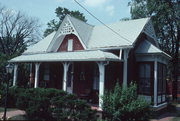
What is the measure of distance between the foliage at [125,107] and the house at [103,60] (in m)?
1.73

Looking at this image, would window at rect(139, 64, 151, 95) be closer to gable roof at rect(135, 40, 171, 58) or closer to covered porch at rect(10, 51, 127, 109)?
gable roof at rect(135, 40, 171, 58)

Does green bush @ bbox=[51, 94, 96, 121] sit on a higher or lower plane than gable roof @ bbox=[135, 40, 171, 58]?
lower

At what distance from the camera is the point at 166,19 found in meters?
24.4

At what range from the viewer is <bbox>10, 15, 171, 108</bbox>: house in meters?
13.3

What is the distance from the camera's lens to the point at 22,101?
10477 mm

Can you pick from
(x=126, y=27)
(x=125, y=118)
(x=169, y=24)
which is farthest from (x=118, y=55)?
(x=169, y=24)

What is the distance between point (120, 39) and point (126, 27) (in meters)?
2.58

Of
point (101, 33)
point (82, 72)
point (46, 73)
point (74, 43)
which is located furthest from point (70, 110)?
point (46, 73)

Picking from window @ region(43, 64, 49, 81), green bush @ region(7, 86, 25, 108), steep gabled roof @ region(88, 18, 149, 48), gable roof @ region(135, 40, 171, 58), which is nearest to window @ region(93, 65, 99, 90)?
steep gabled roof @ region(88, 18, 149, 48)

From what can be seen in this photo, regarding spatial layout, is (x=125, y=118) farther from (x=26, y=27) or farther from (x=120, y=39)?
(x=26, y=27)

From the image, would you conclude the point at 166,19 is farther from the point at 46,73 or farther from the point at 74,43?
the point at 46,73

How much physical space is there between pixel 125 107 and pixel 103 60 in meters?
3.29

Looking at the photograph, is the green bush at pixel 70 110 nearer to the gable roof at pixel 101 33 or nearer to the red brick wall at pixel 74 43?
the gable roof at pixel 101 33

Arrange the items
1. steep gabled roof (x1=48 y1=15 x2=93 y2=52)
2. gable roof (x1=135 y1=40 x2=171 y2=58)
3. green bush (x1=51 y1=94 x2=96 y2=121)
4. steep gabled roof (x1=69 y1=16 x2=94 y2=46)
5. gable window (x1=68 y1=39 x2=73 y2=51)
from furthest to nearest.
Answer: gable window (x1=68 y1=39 x2=73 y2=51) < steep gabled roof (x1=69 y1=16 x2=94 y2=46) < steep gabled roof (x1=48 y1=15 x2=93 y2=52) < gable roof (x1=135 y1=40 x2=171 y2=58) < green bush (x1=51 y1=94 x2=96 y2=121)
